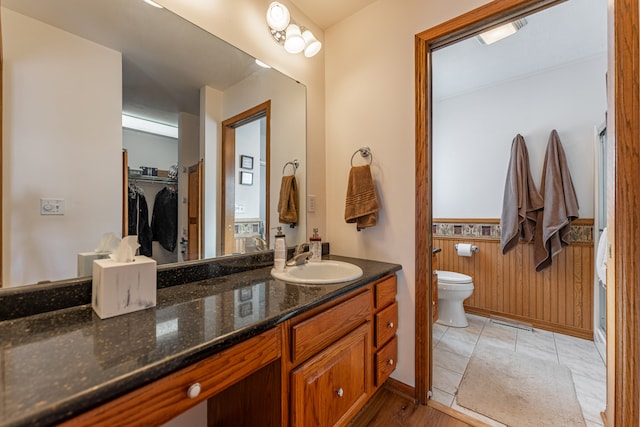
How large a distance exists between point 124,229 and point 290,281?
685 millimetres

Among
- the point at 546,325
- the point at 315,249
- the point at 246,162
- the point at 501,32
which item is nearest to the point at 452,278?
the point at 546,325

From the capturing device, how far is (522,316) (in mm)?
2412

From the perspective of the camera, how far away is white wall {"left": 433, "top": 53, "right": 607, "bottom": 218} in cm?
218

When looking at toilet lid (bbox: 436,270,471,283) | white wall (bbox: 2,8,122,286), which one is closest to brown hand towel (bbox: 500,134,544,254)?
toilet lid (bbox: 436,270,471,283)

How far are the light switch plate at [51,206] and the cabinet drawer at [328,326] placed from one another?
868 mm

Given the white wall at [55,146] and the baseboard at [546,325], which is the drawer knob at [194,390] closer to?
the white wall at [55,146]

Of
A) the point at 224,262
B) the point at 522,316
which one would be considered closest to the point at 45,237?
the point at 224,262

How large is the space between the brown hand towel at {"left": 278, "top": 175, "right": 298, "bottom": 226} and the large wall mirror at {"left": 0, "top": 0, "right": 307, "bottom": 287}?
220mm

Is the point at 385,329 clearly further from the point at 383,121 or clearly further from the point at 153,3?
the point at 153,3

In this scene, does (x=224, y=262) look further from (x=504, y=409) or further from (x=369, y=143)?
(x=504, y=409)

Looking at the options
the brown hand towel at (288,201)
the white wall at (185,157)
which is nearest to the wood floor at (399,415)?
the brown hand towel at (288,201)

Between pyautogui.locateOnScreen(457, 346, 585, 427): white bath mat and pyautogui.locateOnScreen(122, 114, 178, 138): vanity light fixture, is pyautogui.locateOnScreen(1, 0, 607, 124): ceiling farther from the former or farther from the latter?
pyautogui.locateOnScreen(457, 346, 585, 427): white bath mat

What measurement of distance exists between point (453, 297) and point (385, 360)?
1.29 m

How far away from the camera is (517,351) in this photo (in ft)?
6.46
